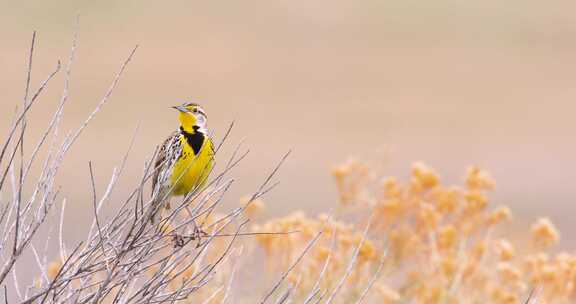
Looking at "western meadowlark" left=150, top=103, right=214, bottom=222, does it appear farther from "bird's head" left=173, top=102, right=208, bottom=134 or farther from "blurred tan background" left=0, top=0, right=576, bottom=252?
"blurred tan background" left=0, top=0, right=576, bottom=252

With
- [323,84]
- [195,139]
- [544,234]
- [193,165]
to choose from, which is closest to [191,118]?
[195,139]

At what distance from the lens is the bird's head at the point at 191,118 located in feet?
15.6

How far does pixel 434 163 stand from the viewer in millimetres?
23328

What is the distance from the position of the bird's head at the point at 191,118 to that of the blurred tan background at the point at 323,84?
12.9 meters

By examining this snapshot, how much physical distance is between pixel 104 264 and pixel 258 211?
2361mm

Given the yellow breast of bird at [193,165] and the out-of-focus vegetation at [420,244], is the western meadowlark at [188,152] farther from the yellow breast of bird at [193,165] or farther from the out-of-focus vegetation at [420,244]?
the out-of-focus vegetation at [420,244]

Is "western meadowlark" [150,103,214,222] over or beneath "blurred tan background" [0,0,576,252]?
beneath

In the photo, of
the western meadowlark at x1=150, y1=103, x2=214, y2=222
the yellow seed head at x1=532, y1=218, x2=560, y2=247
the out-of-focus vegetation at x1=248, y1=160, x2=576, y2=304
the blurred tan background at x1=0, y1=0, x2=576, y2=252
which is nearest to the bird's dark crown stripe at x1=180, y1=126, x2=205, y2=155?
the western meadowlark at x1=150, y1=103, x2=214, y2=222

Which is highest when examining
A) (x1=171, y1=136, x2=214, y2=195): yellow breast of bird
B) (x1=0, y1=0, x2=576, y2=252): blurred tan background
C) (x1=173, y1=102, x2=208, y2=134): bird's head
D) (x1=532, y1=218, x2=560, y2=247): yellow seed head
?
(x1=0, y1=0, x2=576, y2=252): blurred tan background

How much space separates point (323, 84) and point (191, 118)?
26035mm

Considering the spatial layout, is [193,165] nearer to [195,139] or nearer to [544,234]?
[195,139]

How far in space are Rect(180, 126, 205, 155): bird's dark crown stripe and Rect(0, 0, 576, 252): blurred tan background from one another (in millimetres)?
13008

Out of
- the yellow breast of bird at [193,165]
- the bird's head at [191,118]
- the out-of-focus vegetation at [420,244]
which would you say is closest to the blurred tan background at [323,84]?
the out-of-focus vegetation at [420,244]

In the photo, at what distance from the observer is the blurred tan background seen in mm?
23266
